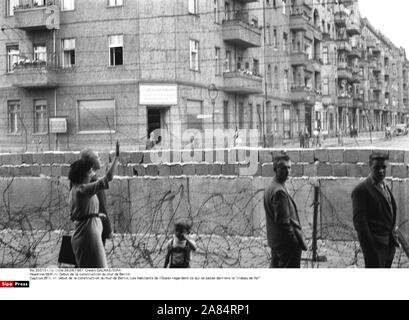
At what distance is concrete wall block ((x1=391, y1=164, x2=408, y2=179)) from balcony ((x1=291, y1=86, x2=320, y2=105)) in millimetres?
874

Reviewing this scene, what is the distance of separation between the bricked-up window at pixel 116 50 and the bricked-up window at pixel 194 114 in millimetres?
712

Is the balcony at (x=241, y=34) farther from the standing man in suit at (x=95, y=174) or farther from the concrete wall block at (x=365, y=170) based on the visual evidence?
the standing man in suit at (x=95, y=174)

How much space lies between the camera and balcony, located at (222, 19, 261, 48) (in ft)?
17.4

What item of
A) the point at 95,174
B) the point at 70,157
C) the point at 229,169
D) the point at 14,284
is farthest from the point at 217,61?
the point at 14,284

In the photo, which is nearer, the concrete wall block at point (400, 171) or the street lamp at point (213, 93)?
the concrete wall block at point (400, 171)

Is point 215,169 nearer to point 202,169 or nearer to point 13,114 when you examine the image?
point 202,169

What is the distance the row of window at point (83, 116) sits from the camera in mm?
5219

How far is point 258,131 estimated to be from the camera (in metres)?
5.53

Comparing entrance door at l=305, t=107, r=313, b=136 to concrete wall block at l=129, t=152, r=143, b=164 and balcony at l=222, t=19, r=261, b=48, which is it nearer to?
balcony at l=222, t=19, r=261, b=48

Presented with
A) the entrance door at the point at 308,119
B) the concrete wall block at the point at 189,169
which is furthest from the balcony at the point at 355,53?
the concrete wall block at the point at 189,169

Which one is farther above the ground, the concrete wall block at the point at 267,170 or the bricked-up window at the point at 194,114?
the bricked-up window at the point at 194,114

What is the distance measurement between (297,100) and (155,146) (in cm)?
135
